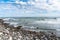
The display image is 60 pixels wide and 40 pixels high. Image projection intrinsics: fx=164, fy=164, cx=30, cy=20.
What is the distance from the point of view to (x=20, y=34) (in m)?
2.60

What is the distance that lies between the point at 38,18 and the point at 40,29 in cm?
18

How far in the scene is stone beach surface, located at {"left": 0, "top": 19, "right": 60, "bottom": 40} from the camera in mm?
2584

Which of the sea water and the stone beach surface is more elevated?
the sea water

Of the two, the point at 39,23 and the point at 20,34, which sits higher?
the point at 39,23

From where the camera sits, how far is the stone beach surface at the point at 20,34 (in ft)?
8.48

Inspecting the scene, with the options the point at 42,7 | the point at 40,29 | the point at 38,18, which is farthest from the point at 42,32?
the point at 42,7

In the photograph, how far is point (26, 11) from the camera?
259cm

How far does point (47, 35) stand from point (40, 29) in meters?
0.15

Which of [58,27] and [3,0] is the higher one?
[3,0]

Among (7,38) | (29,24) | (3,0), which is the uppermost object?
(3,0)

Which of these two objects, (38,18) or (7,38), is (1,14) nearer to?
(7,38)

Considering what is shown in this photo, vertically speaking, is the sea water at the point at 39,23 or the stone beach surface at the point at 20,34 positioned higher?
the sea water at the point at 39,23

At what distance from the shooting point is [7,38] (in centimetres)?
260

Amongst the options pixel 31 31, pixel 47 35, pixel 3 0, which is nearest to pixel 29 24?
pixel 31 31
